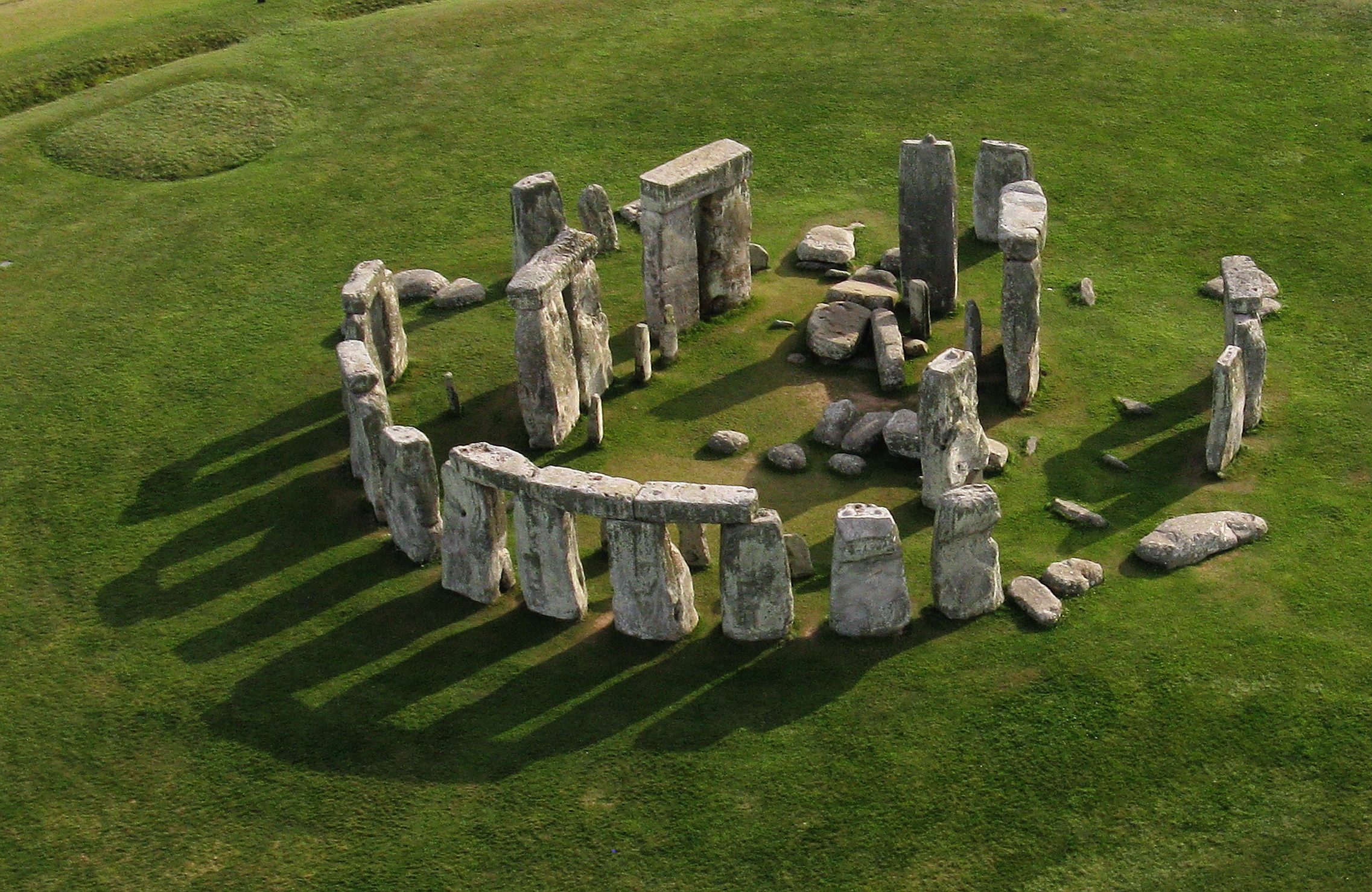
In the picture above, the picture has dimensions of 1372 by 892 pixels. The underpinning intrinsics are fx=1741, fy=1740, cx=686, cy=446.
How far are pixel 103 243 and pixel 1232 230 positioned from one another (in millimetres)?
17505

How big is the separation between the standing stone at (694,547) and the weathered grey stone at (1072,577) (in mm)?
3662

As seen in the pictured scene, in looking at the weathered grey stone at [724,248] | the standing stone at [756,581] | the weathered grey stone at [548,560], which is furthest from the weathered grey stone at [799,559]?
the weathered grey stone at [724,248]

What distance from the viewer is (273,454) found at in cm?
2192

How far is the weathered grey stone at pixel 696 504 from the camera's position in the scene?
56.9ft

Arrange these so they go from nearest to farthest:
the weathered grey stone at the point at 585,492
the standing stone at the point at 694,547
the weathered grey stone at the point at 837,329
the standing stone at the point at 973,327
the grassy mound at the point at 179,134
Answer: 1. the weathered grey stone at the point at 585,492
2. the standing stone at the point at 694,547
3. the standing stone at the point at 973,327
4. the weathered grey stone at the point at 837,329
5. the grassy mound at the point at 179,134

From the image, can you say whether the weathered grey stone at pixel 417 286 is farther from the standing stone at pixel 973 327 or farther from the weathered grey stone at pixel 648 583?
the weathered grey stone at pixel 648 583

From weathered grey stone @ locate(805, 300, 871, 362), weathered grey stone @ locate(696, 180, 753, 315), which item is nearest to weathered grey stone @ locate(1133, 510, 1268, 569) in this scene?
weathered grey stone @ locate(805, 300, 871, 362)

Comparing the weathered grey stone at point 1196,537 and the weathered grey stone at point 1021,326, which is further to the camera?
the weathered grey stone at point 1021,326

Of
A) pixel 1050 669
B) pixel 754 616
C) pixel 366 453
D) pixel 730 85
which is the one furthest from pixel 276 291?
pixel 1050 669

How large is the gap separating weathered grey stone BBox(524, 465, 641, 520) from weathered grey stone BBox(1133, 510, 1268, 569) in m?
5.72

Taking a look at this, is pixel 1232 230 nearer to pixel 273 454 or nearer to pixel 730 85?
pixel 730 85

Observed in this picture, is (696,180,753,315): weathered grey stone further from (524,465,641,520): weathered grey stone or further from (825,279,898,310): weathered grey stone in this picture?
(524,465,641,520): weathered grey stone

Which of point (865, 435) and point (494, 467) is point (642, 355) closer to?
point (865, 435)

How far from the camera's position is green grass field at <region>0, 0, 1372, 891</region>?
15.9 meters
